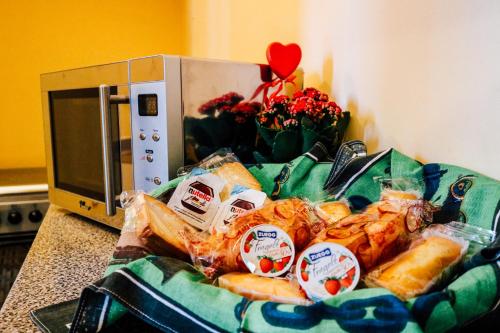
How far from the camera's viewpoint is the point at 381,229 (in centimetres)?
37

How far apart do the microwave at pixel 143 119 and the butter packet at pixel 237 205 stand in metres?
0.21

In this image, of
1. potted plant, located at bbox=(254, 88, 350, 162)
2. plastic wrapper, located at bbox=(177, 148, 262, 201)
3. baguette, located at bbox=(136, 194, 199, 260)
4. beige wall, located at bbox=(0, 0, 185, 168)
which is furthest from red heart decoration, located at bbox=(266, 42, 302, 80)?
beige wall, located at bbox=(0, 0, 185, 168)

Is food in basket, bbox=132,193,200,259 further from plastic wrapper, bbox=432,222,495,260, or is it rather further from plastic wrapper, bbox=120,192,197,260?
plastic wrapper, bbox=432,222,495,260

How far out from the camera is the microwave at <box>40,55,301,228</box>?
0.69 m

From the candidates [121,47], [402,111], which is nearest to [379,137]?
[402,111]

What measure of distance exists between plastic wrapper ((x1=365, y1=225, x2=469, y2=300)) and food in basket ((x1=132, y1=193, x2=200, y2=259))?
216 mm

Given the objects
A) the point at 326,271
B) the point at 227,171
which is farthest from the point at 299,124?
the point at 326,271

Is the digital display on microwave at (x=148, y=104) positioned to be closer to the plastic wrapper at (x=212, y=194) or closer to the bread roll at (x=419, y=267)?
the plastic wrapper at (x=212, y=194)

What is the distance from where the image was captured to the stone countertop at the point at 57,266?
1.74 feet

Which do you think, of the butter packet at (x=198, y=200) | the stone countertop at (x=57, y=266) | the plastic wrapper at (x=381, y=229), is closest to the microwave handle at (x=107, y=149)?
the stone countertop at (x=57, y=266)

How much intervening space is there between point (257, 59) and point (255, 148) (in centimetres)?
46

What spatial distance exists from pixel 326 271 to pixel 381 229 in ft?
0.25

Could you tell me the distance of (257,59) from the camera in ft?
3.84

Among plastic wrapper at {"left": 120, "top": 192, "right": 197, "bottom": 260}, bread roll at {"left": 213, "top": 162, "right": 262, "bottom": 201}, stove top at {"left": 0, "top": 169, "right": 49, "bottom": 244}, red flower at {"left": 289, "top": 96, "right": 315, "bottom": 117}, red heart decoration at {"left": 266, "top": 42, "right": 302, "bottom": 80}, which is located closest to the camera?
plastic wrapper at {"left": 120, "top": 192, "right": 197, "bottom": 260}
